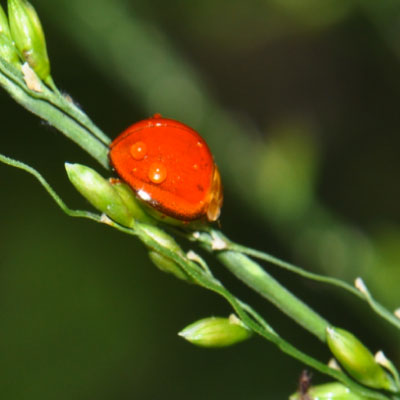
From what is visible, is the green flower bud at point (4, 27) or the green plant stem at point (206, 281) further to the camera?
the green flower bud at point (4, 27)

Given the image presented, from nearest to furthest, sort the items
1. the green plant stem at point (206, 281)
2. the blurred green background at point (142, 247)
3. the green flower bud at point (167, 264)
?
the green plant stem at point (206, 281)
the green flower bud at point (167, 264)
the blurred green background at point (142, 247)

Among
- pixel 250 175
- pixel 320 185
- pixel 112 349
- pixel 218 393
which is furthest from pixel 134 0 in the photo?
pixel 218 393

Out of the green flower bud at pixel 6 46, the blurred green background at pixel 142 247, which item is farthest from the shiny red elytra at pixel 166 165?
the blurred green background at pixel 142 247

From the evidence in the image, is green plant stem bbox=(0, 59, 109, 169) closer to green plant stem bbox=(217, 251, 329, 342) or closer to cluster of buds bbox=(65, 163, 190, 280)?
cluster of buds bbox=(65, 163, 190, 280)

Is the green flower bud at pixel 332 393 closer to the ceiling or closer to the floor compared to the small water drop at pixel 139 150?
closer to the floor

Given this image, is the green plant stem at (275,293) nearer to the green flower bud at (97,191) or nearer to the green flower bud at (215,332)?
the green flower bud at (215,332)

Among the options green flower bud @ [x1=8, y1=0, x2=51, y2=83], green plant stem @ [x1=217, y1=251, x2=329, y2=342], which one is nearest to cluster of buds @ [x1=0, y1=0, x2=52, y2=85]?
green flower bud @ [x1=8, y1=0, x2=51, y2=83]
